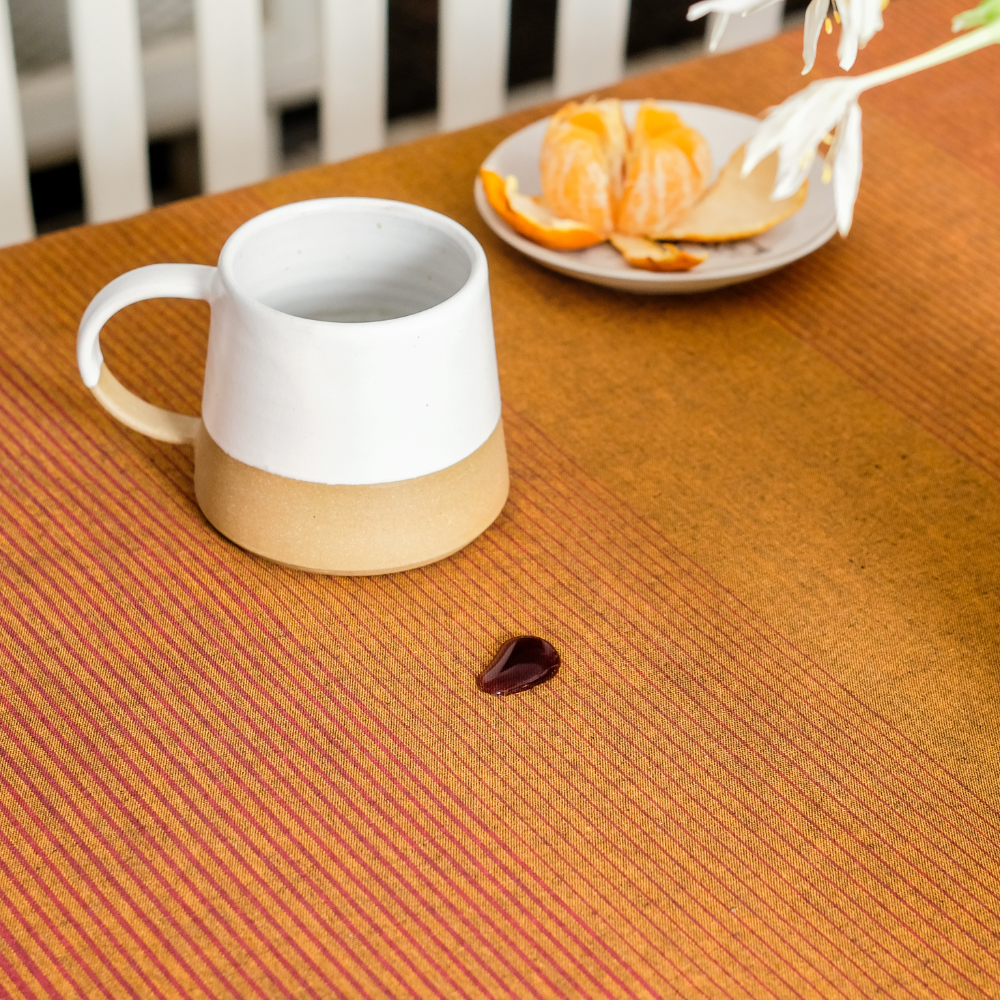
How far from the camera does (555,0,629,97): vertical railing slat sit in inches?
45.2

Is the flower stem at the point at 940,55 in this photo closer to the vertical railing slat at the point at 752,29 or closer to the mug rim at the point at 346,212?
the mug rim at the point at 346,212

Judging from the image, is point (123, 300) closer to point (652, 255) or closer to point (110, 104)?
point (652, 255)

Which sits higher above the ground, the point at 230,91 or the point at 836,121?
the point at 836,121

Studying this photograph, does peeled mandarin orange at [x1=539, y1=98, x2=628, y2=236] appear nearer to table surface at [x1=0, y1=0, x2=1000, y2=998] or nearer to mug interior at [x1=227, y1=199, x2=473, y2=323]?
table surface at [x1=0, y1=0, x2=1000, y2=998]

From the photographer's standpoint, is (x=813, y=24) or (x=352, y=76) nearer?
(x=813, y=24)

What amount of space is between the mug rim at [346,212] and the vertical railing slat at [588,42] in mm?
681

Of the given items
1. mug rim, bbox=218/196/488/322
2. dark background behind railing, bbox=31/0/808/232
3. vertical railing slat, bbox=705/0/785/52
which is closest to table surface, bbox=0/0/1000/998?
mug rim, bbox=218/196/488/322

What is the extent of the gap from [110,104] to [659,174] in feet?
1.78

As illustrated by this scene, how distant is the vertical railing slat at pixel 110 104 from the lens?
94 cm

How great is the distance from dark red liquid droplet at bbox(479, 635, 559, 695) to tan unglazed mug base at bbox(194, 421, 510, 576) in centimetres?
5

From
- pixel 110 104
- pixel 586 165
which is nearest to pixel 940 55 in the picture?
pixel 586 165

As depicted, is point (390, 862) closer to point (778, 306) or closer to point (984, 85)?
point (778, 306)

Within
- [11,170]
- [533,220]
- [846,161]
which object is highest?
[846,161]

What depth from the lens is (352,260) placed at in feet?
1.73
